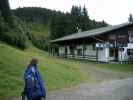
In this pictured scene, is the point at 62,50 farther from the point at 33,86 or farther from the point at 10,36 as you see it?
the point at 33,86

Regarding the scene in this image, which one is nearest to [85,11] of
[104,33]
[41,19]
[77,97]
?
[41,19]

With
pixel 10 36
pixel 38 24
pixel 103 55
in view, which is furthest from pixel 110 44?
pixel 38 24

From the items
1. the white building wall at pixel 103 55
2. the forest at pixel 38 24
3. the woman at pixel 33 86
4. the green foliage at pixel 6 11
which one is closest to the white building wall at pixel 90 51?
the white building wall at pixel 103 55

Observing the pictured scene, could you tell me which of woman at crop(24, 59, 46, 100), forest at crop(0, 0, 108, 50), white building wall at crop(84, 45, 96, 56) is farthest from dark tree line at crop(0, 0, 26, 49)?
woman at crop(24, 59, 46, 100)

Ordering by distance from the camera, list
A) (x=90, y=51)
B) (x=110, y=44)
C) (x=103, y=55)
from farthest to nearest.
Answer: (x=90, y=51) → (x=110, y=44) → (x=103, y=55)

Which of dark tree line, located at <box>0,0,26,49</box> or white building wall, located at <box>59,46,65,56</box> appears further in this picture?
white building wall, located at <box>59,46,65,56</box>

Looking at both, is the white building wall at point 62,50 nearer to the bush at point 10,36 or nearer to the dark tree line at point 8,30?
the dark tree line at point 8,30

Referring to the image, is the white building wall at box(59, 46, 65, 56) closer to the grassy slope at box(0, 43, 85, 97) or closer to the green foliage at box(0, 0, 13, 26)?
the green foliage at box(0, 0, 13, 26)

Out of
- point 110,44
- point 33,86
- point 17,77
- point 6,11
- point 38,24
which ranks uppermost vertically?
point 38,24

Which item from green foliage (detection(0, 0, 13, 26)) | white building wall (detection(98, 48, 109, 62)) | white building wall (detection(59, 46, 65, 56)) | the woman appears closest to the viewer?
the woman

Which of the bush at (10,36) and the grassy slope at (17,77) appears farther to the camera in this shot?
the bush at (10,36)

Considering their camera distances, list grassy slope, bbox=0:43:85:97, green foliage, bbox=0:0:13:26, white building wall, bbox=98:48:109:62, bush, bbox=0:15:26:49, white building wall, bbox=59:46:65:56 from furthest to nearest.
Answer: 1. white building wall, bbox=59:46:65:56
2. green foliage, bbox=0:0:13:26
3. white building wall, bbox=98:48:109:62
4. bush, bbox=0:15:26:49
5. grassy slope, bbox=0:43:85:97

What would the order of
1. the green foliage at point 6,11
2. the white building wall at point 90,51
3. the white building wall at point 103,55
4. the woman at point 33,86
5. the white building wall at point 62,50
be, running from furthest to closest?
1. the white building wall at point 62,50
2. the white building wall at point 90,51
3. the green foliage at point 6,11
4. the white building wall at point 103,55
5. the woman at point 33,86

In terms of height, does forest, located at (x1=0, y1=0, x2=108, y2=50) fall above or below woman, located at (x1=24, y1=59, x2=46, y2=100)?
above
